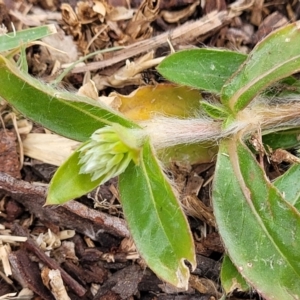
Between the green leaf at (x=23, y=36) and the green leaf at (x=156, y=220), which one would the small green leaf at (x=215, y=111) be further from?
the green leaf at (x=23, y=36)

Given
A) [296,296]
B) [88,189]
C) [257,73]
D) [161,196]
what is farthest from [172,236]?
[257,73]

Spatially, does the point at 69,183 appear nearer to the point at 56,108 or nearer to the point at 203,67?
the point at 56,108

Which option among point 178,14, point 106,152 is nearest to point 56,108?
point 106,152

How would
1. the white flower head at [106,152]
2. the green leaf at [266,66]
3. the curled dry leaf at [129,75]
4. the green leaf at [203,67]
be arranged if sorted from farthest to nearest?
the curled dry leaf at [129,75] → the green leaf at [203,67] → the green leaf at [266,66] → the white flower head at [106,152]

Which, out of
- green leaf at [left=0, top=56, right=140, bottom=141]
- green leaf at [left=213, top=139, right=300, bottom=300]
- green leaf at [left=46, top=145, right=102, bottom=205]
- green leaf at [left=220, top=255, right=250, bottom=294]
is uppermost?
green leaf at [left=0, top=56, right=140, bottom=141]

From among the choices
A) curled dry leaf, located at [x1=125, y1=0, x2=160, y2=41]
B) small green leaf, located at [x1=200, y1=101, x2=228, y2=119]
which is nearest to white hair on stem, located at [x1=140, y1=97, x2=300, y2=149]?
small green leaf, located at [x1=200, y1=101, x2=228, y2=119]

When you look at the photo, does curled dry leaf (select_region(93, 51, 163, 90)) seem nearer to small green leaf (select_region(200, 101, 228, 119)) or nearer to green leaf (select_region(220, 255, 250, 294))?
small green leaf (select_region(200, 101, 228, 119))

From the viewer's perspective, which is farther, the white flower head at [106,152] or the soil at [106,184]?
the soil at [106,184]

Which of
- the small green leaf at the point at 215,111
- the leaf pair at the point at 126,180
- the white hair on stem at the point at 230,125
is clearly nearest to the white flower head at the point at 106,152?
the leaf pair at the point at 126,180
